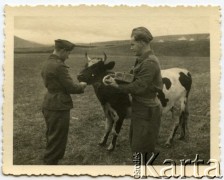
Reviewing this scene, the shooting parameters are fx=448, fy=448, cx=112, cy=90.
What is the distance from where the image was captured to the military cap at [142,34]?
272 centimetres

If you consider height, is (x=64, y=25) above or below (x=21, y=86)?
above

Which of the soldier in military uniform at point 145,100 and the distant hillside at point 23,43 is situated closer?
the soldier in military uniform at point 145,100

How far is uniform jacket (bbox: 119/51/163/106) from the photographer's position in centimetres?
265

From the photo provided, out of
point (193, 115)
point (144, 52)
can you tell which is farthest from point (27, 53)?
point (193, 115)

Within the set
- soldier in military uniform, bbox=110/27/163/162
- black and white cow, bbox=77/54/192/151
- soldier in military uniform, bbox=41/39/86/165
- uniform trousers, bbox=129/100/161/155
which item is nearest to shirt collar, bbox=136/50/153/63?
soldier in military uniform, bbox=110/27/163/162

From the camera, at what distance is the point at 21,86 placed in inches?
108

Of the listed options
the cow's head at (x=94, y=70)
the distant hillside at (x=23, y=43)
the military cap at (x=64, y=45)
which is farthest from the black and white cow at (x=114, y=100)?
the distant hillside at (x=23, y=43)

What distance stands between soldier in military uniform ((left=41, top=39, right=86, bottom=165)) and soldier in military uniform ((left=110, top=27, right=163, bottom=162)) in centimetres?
29

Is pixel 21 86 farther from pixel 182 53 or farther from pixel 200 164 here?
pixel 200 164

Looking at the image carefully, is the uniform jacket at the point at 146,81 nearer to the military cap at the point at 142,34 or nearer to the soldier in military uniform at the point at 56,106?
the military cap at the point at 142,34

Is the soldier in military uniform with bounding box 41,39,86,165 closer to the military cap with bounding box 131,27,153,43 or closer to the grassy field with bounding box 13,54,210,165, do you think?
the grassy field with bounding box 13,54,210,165

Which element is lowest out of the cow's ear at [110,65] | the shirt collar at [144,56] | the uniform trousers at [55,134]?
the uniform trousers at [55,134]

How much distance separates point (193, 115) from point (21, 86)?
107cm

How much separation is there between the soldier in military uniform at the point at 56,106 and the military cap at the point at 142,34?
0.43 m
